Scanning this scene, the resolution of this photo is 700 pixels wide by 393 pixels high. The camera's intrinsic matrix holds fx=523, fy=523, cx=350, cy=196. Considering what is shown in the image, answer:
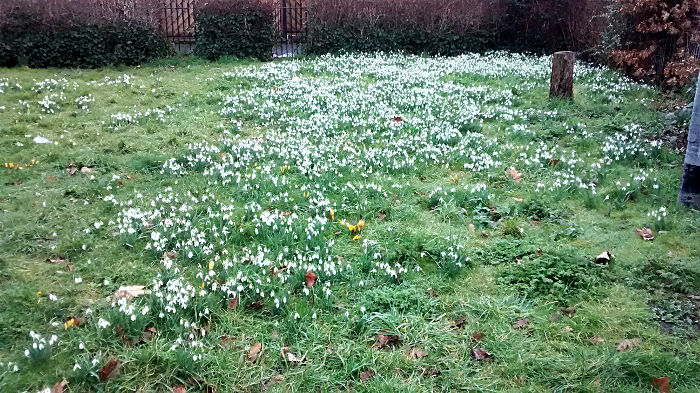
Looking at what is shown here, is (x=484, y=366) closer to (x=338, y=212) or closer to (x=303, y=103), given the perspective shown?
(x=338, y=212)

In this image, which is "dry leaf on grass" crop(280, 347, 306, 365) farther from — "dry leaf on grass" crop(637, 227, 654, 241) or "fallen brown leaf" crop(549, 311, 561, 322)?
"dry leaf on grass" crop(637, 227, 654, 241)

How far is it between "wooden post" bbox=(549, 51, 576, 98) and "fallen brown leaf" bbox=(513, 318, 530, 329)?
25.0 feet

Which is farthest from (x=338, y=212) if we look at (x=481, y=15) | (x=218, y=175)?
(x=481, y=15)

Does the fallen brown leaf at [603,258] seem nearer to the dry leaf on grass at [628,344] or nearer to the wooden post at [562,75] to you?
the dry leaf on grass at [628,344]

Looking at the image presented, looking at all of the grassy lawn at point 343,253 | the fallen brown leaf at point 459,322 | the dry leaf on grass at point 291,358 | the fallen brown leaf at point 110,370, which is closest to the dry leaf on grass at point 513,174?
the grassy lawn at point 343,253

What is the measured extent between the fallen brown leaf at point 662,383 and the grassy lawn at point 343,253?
5cm

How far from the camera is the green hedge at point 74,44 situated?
1319 centimetres

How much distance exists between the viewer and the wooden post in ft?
32.8

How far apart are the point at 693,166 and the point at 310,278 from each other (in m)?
4.21

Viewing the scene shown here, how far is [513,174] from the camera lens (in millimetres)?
6598

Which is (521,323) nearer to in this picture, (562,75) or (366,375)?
(366,375)

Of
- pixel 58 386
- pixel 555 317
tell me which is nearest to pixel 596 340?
pixel 555 317

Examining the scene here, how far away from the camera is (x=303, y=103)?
9.66 meters

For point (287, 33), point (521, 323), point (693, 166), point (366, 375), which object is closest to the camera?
point (366, 375)
